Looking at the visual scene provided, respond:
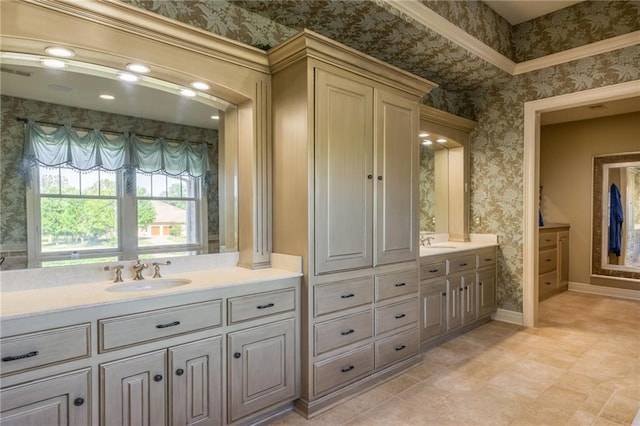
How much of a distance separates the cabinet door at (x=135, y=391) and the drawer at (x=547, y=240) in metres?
5.05

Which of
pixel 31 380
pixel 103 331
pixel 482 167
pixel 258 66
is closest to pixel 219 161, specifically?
pixel 258 66

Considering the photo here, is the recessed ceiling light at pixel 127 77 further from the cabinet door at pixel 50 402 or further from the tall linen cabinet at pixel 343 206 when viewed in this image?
the cabinet door at pixel 50 402

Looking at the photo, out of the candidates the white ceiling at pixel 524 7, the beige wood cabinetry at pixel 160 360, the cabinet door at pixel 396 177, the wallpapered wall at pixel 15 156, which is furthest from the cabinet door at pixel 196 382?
the white ceiling at pixel 524 7

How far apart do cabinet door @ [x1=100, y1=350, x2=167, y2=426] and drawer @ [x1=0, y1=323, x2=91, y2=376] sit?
0.15 m

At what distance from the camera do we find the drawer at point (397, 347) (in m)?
2.72

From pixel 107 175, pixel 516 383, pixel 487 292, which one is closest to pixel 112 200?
pixel 107 175

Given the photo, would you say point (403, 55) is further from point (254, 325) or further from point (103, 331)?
point (103, 331)

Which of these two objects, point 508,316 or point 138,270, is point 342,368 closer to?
point 138,270

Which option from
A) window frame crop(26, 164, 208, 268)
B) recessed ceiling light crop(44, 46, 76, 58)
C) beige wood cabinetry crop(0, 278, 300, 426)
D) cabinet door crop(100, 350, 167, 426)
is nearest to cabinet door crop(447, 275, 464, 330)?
beige wood cabinetry crop(0, 278, 300, 426)

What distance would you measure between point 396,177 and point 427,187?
1596mm

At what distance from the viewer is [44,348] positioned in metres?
1.49

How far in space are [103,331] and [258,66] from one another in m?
1.88

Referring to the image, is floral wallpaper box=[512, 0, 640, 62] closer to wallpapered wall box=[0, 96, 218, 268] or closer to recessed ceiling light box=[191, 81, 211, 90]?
recessed ceiling light box=[191, 81, 211, 90]

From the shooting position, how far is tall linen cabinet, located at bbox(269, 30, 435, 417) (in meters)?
2.32
